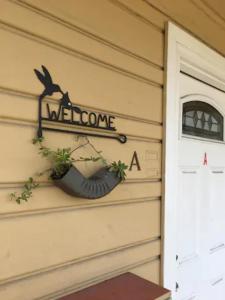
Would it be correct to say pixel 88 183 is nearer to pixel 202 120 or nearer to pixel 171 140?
pixel 171 140

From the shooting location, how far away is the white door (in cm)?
192

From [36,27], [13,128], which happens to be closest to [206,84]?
[36,27]

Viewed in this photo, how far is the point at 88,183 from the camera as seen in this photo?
1.13 metres

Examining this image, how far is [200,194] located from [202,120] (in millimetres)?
496

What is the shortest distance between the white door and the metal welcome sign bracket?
697 mm

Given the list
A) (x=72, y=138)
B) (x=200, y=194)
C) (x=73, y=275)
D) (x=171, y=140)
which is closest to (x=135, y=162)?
(x=171, y=140)

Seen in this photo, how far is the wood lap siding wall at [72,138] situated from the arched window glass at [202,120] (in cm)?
45

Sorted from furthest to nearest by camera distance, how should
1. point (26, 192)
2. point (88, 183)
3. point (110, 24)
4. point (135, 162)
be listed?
point (135, 162), point (110, 24), point (88, 183), point (26, 192)

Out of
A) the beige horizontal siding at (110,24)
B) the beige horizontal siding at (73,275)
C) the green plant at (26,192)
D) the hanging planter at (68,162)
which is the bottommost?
the beige horizontal siding at (73,275)

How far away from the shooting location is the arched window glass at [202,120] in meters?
1.99

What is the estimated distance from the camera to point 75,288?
1.17 metres

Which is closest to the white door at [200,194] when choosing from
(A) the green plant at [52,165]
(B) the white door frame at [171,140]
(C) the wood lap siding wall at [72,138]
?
(B) the white door frame at [171,140]

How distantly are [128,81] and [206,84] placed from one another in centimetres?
92

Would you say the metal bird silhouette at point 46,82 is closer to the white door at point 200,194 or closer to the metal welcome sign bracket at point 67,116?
the metal welcome sign bracket at point 67,116
